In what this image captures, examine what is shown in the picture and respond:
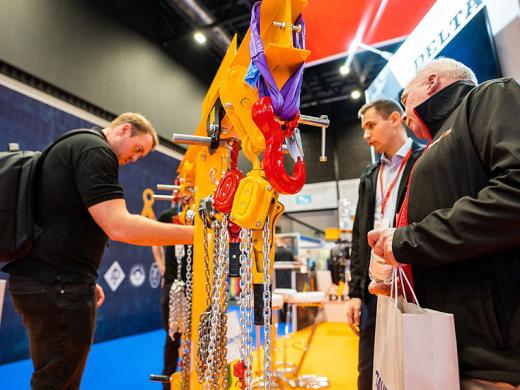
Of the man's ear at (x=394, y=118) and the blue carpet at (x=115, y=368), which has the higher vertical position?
the man's ear at (x=394, y=118)

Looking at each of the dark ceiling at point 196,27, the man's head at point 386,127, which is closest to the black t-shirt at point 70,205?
the man's head at point 386,127

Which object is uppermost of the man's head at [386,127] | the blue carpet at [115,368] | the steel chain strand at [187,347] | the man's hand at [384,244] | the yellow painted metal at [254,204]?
the man's head at [386,127]

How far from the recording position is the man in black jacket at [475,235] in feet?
2.43

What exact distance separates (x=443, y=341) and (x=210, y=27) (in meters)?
7.10

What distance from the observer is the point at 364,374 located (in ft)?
5.65

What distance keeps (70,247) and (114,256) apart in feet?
13.7

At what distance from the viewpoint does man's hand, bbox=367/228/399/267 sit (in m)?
0.89

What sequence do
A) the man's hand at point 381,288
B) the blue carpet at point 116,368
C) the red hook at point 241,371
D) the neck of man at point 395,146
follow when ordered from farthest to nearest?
1. the blue carpet at point 116,368
2. the neck of man at point 395,146
3. the man's hand at point 381,288
4. the red hook at point 241,371

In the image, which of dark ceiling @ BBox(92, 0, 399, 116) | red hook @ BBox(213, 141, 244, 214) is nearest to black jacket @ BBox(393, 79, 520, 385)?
red hook @ BBox(213, 141, 244, 214)

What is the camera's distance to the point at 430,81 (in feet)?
3.73

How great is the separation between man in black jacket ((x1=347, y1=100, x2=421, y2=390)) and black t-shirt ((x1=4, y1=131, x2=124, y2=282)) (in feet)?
4.19

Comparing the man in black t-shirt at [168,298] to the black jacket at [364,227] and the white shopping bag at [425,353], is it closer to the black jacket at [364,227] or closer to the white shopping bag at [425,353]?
the black jacket at [364,227]

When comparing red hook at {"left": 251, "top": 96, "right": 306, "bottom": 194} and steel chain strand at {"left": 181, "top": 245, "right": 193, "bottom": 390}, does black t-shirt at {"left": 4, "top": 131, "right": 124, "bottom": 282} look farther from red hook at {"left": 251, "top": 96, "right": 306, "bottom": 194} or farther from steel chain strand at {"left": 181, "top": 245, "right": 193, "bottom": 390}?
red hook at {"left": 251, "top": 96, "right": 306, "bottom": 194}

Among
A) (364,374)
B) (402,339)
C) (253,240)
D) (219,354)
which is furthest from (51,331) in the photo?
(364,374)
